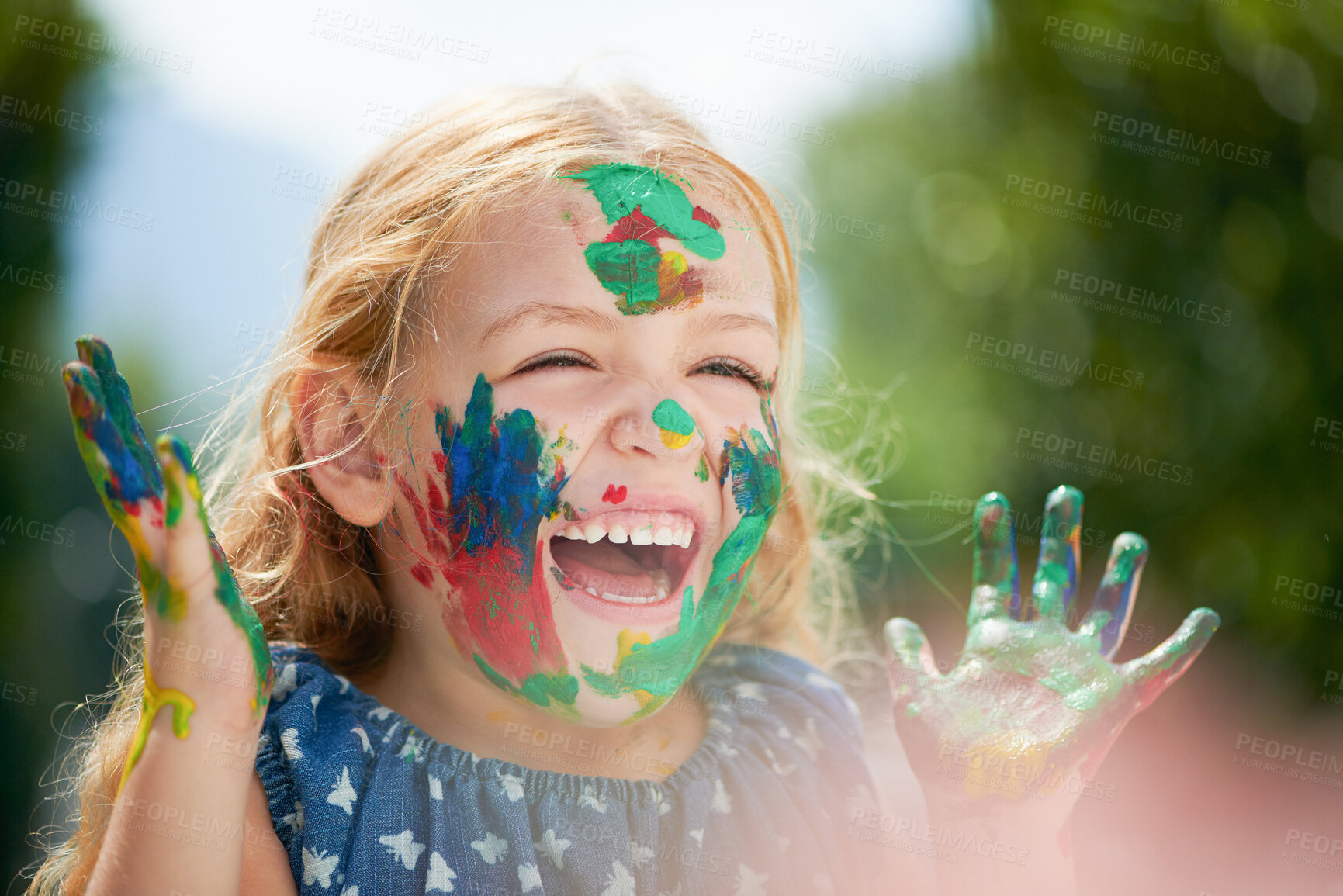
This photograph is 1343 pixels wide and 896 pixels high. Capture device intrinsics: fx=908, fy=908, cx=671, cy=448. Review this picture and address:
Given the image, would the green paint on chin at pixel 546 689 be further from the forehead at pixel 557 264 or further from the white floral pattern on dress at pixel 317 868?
the forehead at pixel 557 264

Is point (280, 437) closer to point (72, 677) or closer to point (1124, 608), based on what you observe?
point (1124, 608)

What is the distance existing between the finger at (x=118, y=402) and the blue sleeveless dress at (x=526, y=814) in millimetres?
497

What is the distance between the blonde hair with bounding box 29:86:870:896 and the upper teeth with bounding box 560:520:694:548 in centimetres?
41

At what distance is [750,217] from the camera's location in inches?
66.0

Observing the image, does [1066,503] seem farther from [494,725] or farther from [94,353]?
[94,353]

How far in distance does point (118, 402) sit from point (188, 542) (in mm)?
212

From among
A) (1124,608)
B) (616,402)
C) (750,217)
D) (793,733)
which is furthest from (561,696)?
(1124,608)

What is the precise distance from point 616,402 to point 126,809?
2.85 feet
